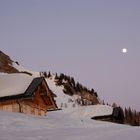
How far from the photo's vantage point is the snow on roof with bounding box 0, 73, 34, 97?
26506 mm

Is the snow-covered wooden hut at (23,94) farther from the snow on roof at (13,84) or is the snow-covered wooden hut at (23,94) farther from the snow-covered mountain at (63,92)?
the snow-covered mountain at (63,92)

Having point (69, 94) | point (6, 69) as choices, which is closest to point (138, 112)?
point (69, 94)

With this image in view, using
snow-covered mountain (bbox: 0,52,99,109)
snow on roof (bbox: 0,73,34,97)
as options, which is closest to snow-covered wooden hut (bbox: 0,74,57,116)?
snow on roof (bbox: 0,73,34,97)

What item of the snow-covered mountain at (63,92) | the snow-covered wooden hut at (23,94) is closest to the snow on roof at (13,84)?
the snow-covered wooden hut at (23,94)

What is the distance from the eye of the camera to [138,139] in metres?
7.98

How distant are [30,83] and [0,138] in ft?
64.3

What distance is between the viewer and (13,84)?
2759 cm

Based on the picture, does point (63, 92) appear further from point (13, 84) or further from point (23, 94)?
point (23, 94)

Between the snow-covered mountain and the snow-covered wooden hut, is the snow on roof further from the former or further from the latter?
the snow-covered mountain

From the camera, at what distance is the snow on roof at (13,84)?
26.5m

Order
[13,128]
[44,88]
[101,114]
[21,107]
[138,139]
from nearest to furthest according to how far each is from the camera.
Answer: [138,139], [13,128], [21,107], [44,88], [101,114]

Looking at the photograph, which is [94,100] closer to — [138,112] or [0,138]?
[138,112]

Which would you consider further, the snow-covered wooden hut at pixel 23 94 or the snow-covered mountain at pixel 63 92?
the snow-covered mountain at pixel 63 92

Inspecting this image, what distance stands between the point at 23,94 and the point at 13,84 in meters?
1.99
